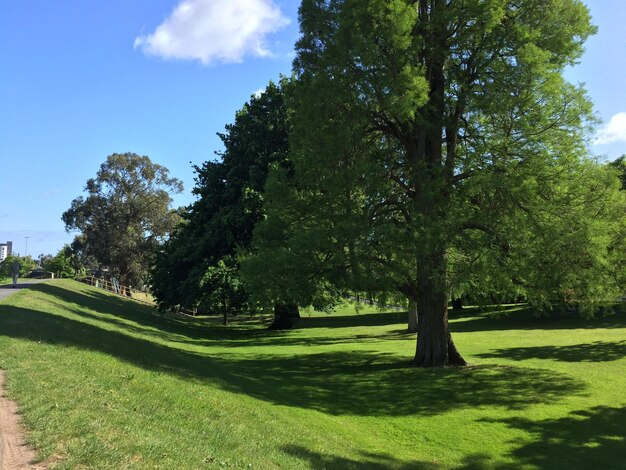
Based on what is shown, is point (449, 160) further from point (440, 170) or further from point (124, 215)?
point (124, 215)

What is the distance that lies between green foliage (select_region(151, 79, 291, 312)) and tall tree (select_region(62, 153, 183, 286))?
23.8 meters

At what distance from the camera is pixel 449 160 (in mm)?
14703

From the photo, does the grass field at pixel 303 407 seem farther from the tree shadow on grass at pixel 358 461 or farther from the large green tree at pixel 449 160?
the large green tree at pixel 449 160

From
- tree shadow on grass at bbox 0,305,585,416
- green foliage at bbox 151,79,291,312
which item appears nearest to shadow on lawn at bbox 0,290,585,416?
tree shadow on grass at bbox 0,305,585,416

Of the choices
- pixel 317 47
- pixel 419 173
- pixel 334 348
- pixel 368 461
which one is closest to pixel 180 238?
pixel 334 348

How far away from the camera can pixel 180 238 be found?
34125 millimetres

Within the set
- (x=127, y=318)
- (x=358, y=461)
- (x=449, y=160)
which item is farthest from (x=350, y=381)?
(x=127, y=318)

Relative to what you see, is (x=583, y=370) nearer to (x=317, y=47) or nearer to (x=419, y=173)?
(x=419, y=173)

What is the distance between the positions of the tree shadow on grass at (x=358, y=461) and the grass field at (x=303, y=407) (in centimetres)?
4

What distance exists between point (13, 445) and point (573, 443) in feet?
28.9

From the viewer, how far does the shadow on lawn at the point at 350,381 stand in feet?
37.3

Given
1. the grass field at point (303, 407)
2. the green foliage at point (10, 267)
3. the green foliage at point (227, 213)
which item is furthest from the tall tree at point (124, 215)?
the grass field at point (303, 407)

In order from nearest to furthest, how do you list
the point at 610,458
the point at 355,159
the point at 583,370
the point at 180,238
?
the point at 610,458 < the point at 355,159 < the point at 583,370 < the point at 180,238

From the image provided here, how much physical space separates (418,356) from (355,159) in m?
6.82
